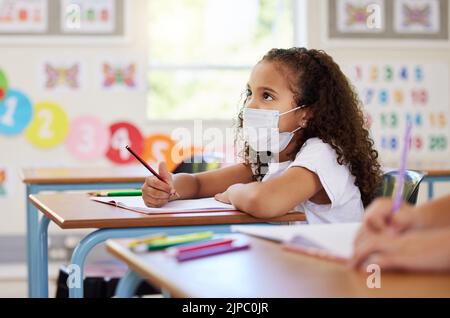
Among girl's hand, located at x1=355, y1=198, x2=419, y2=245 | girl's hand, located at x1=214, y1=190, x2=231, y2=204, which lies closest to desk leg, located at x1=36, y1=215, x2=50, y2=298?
girl's hand, located at x1=214, y1=190, x2=231, y2=204

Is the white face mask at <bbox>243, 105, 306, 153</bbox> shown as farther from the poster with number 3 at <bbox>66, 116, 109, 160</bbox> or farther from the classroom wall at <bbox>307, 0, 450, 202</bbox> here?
the classroom wall at <bbox>307, 0, 450, 202</bbox>

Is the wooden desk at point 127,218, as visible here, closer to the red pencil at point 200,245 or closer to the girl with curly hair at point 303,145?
the girl with curly hair at point 303,145

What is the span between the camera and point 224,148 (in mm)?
4195

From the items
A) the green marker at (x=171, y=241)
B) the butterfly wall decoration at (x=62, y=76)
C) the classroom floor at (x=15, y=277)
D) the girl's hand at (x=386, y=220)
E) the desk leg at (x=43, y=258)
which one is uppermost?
the butterfly wall decoration at (x=62, y=76)

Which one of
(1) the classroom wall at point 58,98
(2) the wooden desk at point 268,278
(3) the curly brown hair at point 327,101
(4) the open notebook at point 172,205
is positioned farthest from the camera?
(1) the classroom wall at point 58,98

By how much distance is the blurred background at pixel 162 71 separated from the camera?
4184 mm

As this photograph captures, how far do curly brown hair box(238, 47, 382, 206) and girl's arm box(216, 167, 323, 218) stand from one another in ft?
0.69

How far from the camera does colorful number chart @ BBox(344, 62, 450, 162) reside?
4520 mm

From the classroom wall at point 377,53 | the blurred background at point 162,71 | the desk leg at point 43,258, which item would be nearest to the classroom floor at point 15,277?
the blurred background at point 162,71

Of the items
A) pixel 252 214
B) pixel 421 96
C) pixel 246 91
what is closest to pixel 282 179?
pixel 252 214

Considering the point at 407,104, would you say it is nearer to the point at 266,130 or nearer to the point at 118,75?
the point at 118,75

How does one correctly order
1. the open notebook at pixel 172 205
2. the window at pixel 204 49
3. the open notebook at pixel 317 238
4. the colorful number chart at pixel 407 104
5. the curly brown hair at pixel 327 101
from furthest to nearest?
the colorful number chart at pixel 407 104
the window at pixel 204 49
the curly brown hair at pixel 327 101
the open notebook at pixel 172 205
the open notebook at pixel 317 238

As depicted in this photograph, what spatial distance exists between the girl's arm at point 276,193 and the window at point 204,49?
276 centimetres
